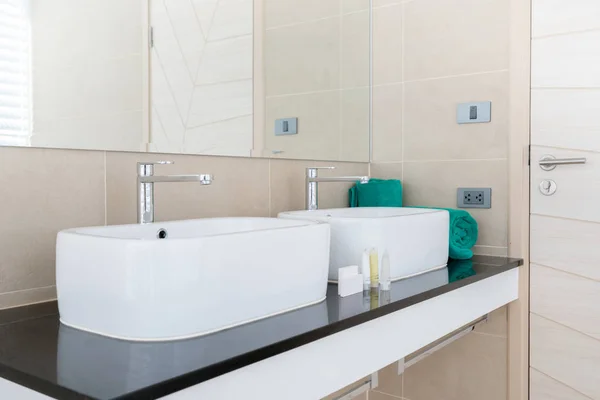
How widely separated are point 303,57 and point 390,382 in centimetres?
128

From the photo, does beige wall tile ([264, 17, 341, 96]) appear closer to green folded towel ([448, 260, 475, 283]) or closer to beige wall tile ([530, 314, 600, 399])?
green folded towel ([448, 260, 475, 283])

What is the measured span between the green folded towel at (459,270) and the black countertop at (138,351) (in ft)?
1.17

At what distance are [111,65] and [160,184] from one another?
32cm

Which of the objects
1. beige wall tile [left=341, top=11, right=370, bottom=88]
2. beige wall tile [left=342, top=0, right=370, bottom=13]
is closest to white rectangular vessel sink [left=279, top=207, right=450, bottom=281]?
beige wall tile [left=341, top=11, right=370, bottom=88]

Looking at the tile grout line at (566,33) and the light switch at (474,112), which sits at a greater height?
the tile grout line at (566,33)

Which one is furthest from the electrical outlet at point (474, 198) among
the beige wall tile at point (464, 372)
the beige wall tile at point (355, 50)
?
the beige wall tile at point (355, 50)

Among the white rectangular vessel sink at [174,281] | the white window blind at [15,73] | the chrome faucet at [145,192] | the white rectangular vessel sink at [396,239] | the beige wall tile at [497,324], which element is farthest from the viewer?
the beige wall tile at [497,324]

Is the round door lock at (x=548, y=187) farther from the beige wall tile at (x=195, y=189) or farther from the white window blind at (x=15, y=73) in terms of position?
the white window blind at (x=15, y=73)

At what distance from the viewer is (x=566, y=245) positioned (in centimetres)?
190

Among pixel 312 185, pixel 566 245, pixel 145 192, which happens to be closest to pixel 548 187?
pixel 566 245

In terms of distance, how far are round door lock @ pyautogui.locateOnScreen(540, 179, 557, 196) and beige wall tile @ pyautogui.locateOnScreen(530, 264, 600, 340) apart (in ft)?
0.84

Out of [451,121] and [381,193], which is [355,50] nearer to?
[451,121]

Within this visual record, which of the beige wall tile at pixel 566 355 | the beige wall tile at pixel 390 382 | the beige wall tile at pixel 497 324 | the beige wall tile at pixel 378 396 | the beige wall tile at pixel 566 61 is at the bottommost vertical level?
the beige wall tile at pixel 378 396

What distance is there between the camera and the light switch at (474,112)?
2023 millimetres
